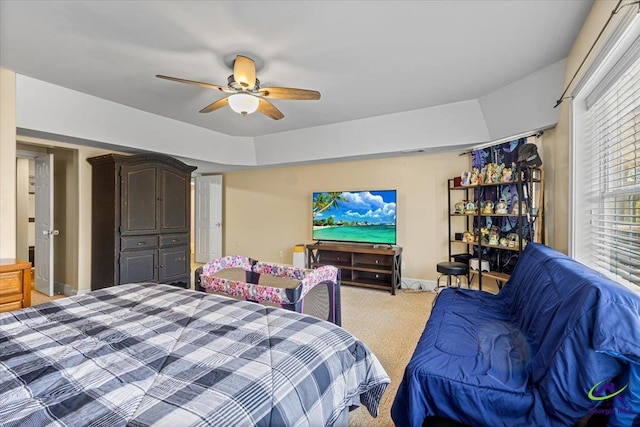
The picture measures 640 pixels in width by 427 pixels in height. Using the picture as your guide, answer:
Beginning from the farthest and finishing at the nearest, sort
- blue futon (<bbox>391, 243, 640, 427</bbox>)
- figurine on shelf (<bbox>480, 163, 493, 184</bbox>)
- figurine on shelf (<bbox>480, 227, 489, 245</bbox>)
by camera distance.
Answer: figurine on shelf (<bbox>480, 227, 489, 245</bbox>), figurine on shelf (<bbox>480, 163, 493, 184</bbox>), blue futon (<bbox>391, 243, 640, 427</bbox>)

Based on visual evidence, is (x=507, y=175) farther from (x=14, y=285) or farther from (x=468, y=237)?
(x=14, y=285)

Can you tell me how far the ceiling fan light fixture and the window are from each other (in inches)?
93.4

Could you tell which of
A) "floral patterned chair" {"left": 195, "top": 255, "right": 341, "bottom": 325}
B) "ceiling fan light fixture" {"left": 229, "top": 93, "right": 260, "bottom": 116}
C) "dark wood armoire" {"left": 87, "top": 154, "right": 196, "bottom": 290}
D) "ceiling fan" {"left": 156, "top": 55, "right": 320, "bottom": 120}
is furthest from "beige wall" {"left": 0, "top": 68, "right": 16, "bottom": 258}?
"ceiling fan light fixture" {"left": 229, "top": 93, "right": 260, "bottom": 116}

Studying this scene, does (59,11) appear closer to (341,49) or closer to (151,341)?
(341,49)

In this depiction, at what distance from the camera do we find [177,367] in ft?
3.45

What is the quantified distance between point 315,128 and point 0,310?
13.0 feet

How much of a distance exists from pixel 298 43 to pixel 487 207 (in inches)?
111

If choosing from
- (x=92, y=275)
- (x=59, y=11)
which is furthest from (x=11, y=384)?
(x=92, y=275)

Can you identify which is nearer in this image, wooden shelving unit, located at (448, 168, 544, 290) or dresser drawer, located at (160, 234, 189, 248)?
wooden shelving unit, located at (448, 168, 544, 290)

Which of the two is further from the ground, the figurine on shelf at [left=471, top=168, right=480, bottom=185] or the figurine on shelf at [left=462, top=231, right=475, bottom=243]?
the figurine on shelf at [left=471, top=168, right=480, bottom=185]

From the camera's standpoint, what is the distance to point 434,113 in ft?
12.5

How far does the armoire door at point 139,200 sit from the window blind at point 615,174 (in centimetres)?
467

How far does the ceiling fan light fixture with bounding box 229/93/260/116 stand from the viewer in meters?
2.58

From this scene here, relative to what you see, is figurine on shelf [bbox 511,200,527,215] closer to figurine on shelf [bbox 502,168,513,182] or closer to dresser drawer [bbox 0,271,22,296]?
figurine on shelf [bbox 502,168,513,182]
